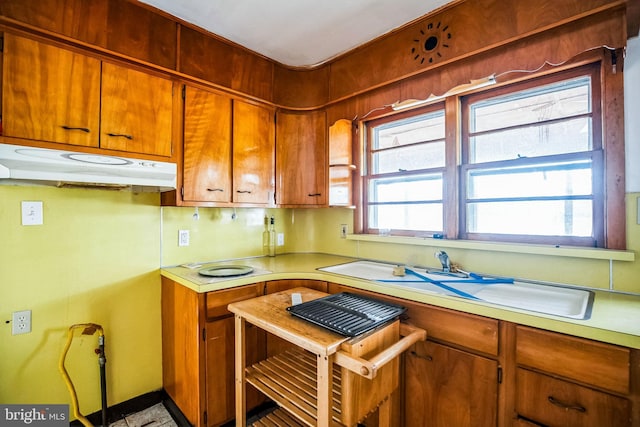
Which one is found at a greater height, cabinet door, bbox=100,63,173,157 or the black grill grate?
cabinet door, bbox=100,63,173,157

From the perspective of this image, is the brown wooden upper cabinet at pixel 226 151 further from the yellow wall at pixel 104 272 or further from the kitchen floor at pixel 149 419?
the kitchen floor at pixel 149 419

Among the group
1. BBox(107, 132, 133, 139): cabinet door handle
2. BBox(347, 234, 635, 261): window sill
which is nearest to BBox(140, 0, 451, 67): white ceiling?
→ BBox(107, 132, 133, 139): cabinet door handle

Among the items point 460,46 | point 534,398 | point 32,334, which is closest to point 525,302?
point 534,398

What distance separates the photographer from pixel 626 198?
1311 millimetres

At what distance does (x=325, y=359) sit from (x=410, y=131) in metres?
1.73

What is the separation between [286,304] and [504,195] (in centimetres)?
143

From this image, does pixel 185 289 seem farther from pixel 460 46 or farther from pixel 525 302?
pixel 460 46

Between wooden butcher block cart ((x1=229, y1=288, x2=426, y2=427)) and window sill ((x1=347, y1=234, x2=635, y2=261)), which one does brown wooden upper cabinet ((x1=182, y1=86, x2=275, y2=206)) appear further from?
window sill ((x1=347, y1=234, x2=635, y2=261))

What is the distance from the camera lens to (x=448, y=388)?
1.29 metres

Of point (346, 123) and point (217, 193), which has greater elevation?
point (346, 123)

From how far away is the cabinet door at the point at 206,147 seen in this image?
1.81 metres

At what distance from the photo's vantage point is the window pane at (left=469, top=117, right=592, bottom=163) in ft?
4.83

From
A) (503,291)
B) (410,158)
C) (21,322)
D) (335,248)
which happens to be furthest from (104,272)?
(503,291)

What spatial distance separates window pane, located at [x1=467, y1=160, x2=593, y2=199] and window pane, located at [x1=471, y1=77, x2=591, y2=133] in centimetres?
27
